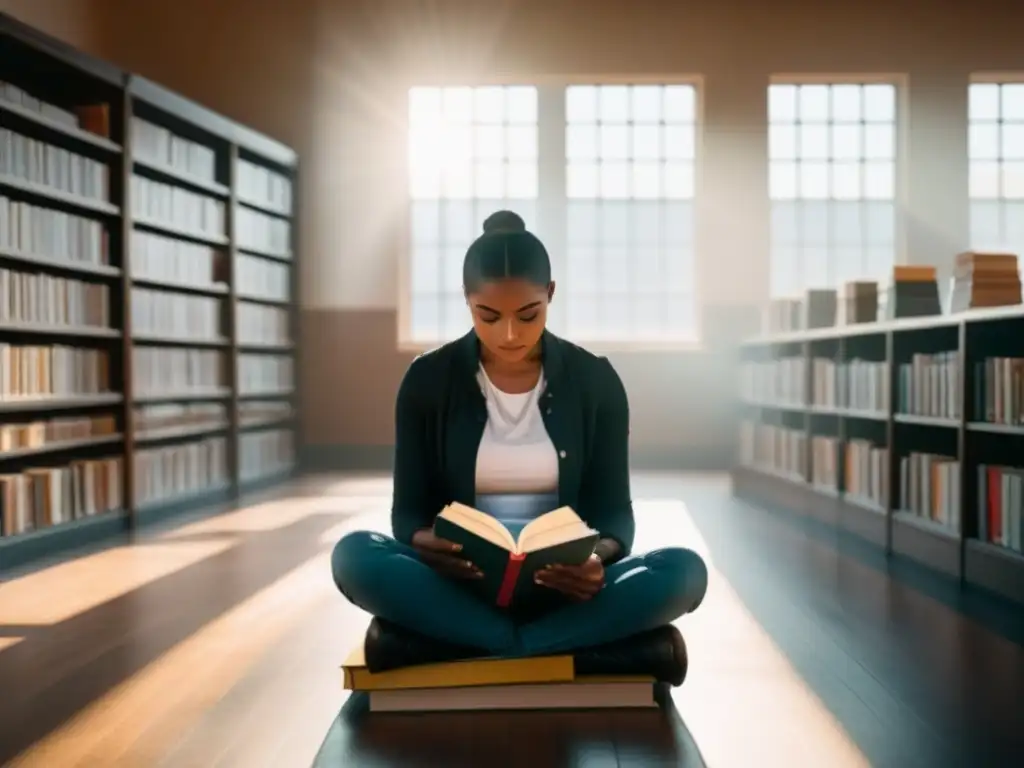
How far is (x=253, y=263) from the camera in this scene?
772 cm

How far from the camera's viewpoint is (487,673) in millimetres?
2268

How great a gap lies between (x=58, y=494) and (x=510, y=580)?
3.40m

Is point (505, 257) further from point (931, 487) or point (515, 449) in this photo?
point (931, 487)

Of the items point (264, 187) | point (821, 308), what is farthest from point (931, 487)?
point (264, 187)

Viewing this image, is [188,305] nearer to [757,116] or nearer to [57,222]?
[57,222]

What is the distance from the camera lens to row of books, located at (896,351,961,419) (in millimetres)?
4152

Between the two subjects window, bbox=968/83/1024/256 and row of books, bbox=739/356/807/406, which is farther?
window, bbox=968/83/1024/256

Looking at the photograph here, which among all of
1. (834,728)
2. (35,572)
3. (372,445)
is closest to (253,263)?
(372,445)

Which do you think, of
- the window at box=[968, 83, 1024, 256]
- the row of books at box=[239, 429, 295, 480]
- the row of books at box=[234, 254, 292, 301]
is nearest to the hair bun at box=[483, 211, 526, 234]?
the row of books at box=[234, 254, 292, 301]

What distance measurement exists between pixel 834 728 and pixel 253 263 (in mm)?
6234

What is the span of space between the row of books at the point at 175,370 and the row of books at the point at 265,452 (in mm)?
575

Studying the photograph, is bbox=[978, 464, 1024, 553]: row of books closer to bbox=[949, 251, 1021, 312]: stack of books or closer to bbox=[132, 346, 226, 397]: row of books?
bbox=[949, 251, 1021, 312]: stack of books

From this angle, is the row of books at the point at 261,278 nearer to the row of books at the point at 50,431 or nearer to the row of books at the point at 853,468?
the row of books at the point at 50,431

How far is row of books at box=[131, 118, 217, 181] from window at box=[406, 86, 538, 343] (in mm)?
2303
